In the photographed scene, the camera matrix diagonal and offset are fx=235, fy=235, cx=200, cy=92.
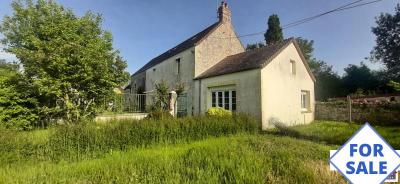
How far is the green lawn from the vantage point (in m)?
4.25

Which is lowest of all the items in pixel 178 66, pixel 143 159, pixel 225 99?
pixel 143 159

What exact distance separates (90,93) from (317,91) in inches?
1196

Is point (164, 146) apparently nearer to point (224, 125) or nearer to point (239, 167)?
point (224, 125)

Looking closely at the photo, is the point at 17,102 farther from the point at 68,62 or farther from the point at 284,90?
the point at 284,90

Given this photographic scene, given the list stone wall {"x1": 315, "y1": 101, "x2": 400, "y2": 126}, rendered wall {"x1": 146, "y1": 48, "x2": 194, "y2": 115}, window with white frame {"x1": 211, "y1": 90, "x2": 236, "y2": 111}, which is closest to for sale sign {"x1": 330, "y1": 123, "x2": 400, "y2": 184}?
window with white frame {"x1": 211, "y1": 90, "x2": 236, "y2": 111}

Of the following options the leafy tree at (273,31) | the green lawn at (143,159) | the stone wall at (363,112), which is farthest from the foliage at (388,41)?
the green lawn at (143,159)

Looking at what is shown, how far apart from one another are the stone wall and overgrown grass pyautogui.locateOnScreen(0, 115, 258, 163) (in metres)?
10.6

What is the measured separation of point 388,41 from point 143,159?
146ft

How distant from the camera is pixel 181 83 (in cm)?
1905

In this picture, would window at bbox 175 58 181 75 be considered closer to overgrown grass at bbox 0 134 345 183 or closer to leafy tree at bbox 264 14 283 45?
overgrown grass at bbox 0 134 345 183

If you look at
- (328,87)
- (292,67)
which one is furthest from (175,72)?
(328,87)

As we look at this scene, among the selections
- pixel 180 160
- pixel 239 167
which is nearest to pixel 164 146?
pixel 180 160

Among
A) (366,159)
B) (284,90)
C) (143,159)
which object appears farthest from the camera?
(284,90)

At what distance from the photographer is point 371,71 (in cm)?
3397
